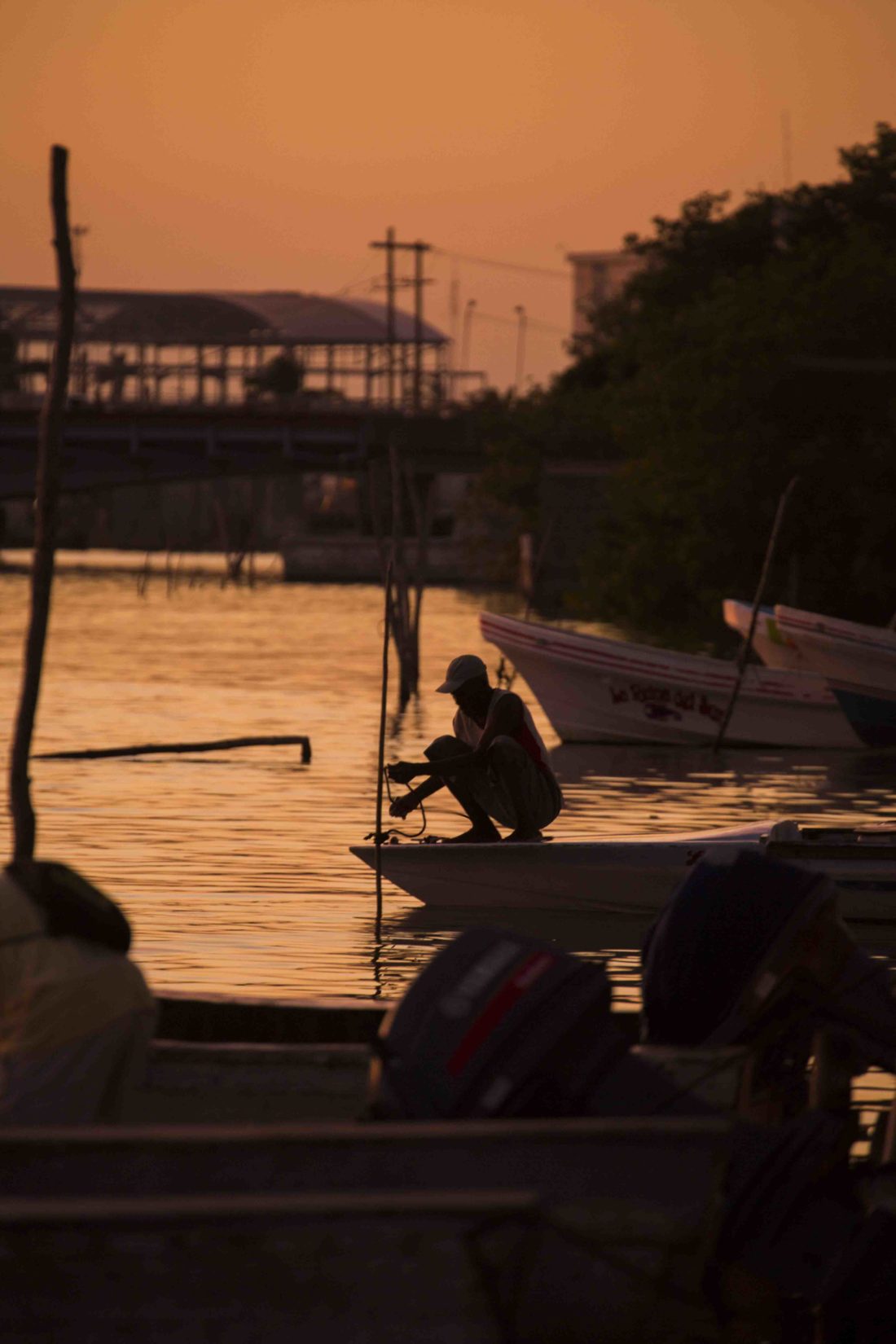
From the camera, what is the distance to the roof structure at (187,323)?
123m

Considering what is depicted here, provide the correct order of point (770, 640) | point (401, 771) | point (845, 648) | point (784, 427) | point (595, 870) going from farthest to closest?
point (784, 427)
point (770, 640)
point (845, 648)
point (595, 870)
point (401, 771)

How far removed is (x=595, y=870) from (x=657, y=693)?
13.8 m

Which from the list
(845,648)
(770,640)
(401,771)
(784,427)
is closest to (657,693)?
(845,648)

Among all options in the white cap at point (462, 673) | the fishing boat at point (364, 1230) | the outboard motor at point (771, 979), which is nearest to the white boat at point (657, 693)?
the white cap at point (462, 673)

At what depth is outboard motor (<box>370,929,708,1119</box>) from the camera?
20.0ft

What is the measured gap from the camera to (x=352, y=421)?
90.2 m

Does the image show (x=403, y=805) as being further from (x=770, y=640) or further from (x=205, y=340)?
(x=205, y=340)

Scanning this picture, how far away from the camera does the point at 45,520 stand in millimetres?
10188

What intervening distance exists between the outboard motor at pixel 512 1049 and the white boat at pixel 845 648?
66.7ft

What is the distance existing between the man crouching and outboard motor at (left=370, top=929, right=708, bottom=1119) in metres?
6.98

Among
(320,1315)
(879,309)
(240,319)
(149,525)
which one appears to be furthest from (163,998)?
(149,525)

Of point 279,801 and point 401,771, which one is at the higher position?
point 401,771

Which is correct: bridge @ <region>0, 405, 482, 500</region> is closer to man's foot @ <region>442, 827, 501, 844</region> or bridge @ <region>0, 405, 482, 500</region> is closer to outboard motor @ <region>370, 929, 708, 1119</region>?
man's foot @ <region>442, 827, 501, 844</region>

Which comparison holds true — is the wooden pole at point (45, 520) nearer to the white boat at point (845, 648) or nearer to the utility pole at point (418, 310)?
the white boat at point (845, 648)
